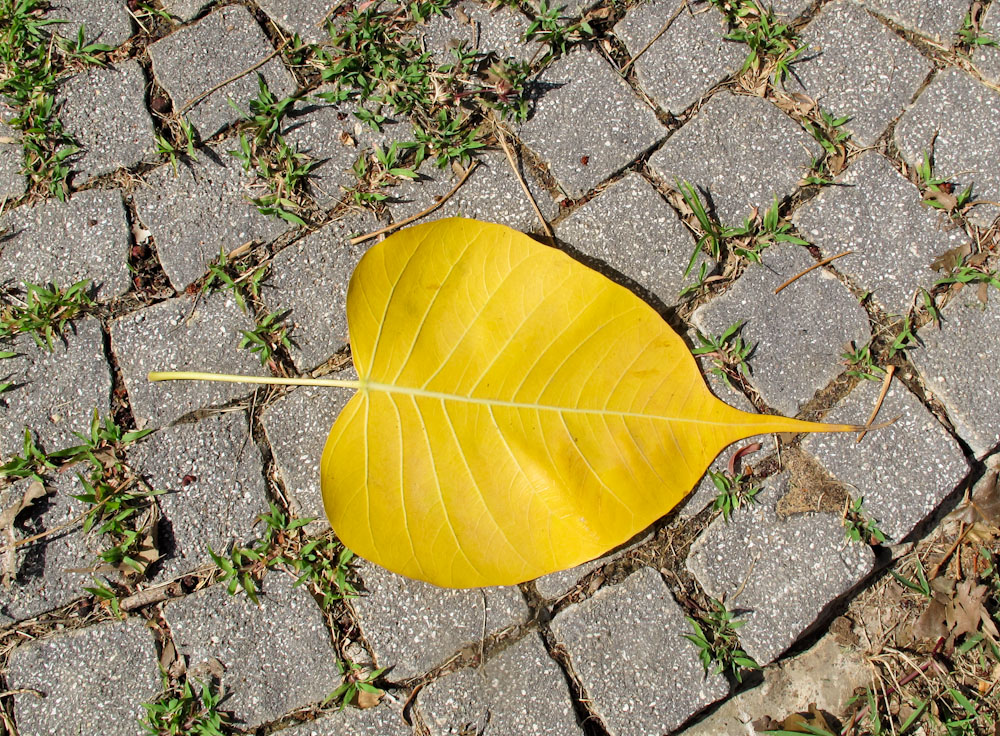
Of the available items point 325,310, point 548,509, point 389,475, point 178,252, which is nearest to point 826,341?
point 548,509

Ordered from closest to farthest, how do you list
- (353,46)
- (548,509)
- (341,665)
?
(548,509), (341,665), (353,46)

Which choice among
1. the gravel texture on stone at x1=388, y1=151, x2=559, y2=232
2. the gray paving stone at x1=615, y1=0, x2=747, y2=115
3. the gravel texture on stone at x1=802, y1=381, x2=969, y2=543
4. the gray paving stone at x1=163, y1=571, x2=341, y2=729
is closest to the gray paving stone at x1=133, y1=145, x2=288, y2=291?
the gravel texture on stone at x1=388, y1=151, x2=559, y2=232

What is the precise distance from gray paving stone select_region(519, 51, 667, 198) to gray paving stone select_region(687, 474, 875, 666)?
4.34 ft

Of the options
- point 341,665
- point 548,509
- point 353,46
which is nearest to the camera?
point 548,509

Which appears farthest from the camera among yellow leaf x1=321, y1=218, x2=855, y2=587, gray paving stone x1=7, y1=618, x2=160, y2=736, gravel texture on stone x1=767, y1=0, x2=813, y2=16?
gravel texture on stone x1=767, y1=0, x2=813, y2=16

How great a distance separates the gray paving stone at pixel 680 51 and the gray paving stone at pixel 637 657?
1.71 m

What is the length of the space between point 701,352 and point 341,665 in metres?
1.62

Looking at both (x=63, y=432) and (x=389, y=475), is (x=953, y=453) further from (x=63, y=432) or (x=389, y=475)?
(x=63, y=432)

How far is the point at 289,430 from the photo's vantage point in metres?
2.47

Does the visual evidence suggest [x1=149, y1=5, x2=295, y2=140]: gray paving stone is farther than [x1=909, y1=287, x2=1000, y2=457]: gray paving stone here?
Yes

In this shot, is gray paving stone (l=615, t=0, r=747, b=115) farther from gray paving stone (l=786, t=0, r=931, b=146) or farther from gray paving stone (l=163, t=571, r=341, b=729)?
gray paving stone (l=163, t=571, r=341, b=729)

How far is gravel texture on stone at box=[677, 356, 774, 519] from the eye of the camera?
2455 millimetres

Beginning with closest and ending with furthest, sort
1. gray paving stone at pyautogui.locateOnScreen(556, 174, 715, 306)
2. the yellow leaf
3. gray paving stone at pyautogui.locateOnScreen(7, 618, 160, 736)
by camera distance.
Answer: the yellow leaf < gray paving stone at pyautogui.locateOnScreen(7, 618, 160, 736) < gray paving stone at pyautogui.locateOnScreen(556, 174, 715, 306)

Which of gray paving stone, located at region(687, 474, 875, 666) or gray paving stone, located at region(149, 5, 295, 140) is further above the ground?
gray paving stone, located at region(149, 5, 295, 140)
